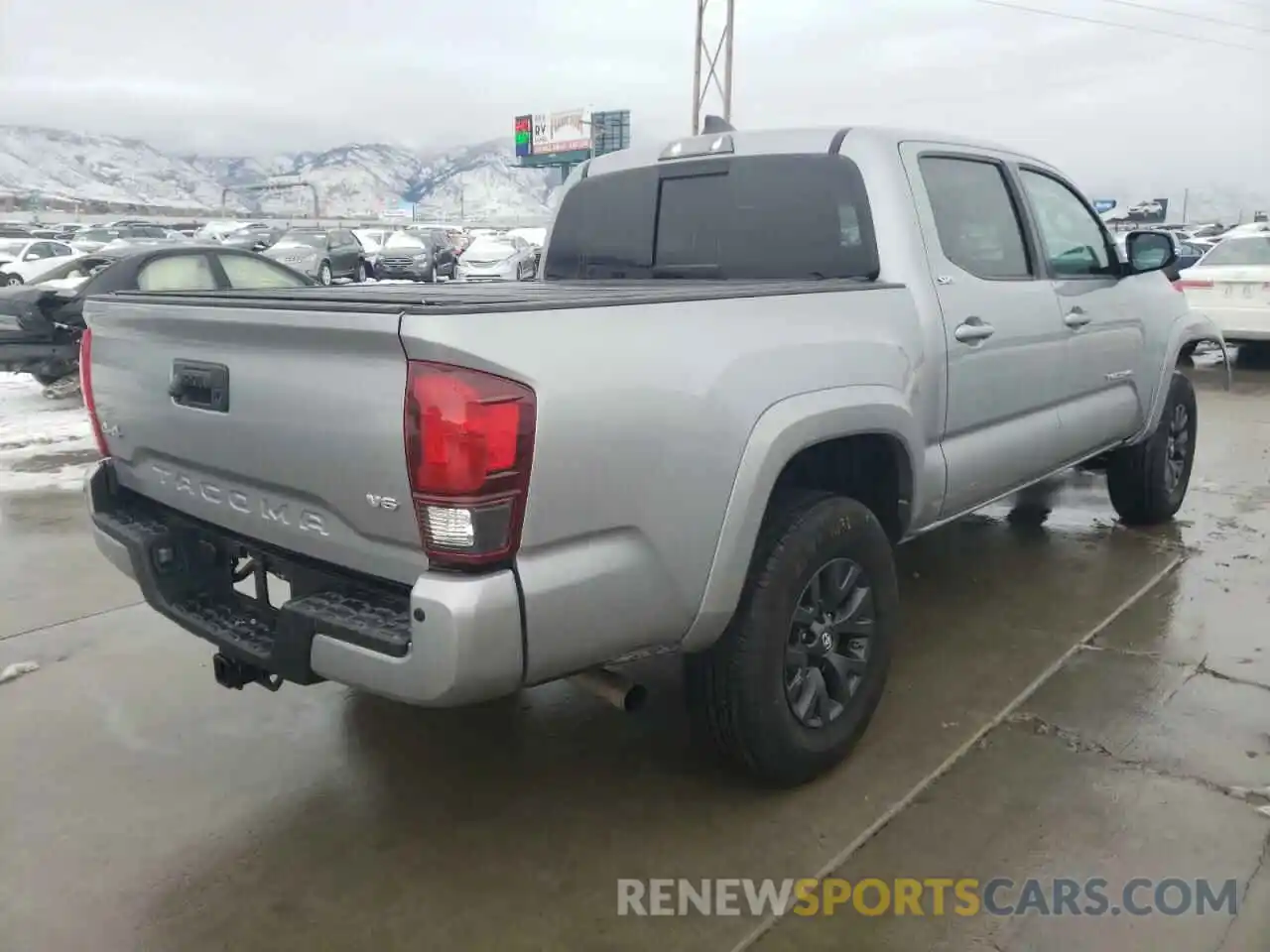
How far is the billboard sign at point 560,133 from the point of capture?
85.1 metres

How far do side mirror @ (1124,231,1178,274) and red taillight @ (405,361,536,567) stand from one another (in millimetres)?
3857

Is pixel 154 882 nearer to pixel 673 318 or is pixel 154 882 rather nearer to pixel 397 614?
pixel 397 614

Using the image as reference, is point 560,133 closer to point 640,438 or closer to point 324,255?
point 324,255

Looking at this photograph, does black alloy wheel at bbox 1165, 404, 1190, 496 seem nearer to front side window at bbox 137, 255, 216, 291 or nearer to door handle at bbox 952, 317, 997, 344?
door handle at bbox 952, 317, 997, 344

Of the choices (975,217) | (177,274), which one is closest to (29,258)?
(177,274)

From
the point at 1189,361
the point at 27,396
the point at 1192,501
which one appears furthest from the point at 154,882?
the point at 1189,361

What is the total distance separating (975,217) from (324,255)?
22.4 metres

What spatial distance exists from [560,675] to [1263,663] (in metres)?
2.94

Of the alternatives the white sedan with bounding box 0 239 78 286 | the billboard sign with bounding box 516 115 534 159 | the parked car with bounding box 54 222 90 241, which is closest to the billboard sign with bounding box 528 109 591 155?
the billboard sign with bounding box 516 115 534 159

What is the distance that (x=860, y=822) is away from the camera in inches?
114

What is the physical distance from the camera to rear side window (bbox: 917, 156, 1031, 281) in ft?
12.3

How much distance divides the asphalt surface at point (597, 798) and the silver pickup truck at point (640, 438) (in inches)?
14.4

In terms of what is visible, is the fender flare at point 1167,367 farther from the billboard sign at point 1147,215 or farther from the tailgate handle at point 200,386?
the billboard sign at point 1147,215

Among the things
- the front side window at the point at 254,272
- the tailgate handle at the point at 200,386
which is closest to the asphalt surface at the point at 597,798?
the tailgate handle at the point at 200,386
